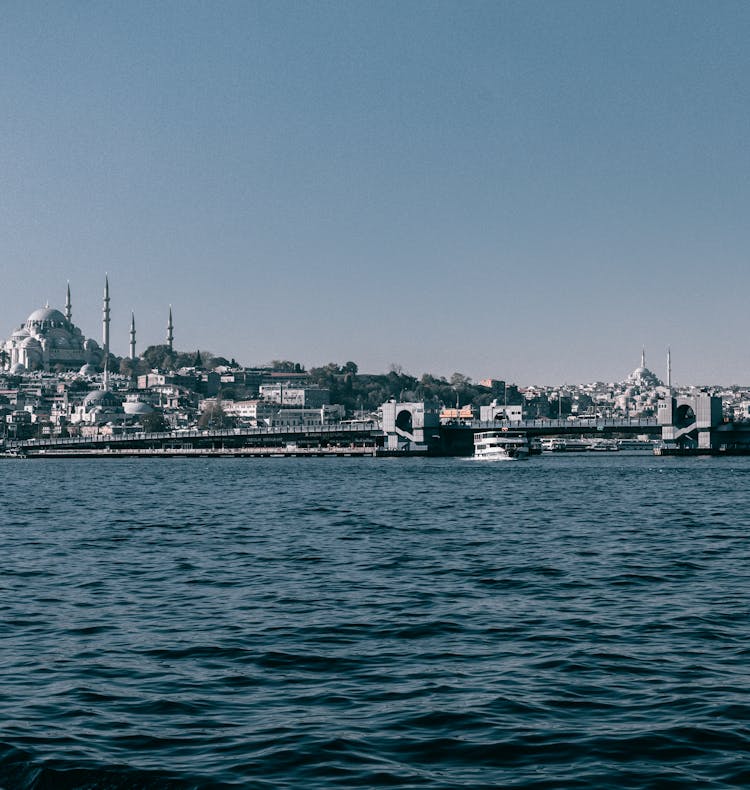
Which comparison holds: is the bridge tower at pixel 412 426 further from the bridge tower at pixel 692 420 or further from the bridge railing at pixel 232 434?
the bridge tower at pixel 692 420

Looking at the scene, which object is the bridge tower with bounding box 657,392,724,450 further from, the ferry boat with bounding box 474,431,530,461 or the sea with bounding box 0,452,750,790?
the sea with bounding box 0,452,750,790

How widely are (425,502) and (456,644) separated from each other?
107 feet

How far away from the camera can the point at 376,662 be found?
13.3 metres

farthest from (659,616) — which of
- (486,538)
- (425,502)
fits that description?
(425,502)

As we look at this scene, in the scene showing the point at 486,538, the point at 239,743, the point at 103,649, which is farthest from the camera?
the point at 486,538

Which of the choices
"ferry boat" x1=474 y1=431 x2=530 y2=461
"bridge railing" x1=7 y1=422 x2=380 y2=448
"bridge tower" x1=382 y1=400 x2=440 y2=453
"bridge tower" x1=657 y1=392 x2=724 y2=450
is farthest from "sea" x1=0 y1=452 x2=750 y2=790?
"bridge railing" x1=7 y1=422 x2=380 y2=448

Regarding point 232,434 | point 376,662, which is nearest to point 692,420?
point 232,434

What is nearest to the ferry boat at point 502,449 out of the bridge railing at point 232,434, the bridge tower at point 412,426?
the bridge tower at point 412,426

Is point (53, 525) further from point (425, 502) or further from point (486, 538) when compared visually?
point (425, 502)

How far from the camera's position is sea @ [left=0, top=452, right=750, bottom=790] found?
949 cm

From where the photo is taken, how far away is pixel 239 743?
10.0 m

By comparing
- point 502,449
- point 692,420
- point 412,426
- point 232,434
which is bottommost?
point 502,449

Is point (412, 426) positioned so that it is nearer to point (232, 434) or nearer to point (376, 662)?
point (232, 434)

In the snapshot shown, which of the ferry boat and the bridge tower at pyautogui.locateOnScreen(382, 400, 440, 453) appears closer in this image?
the ferry boat
